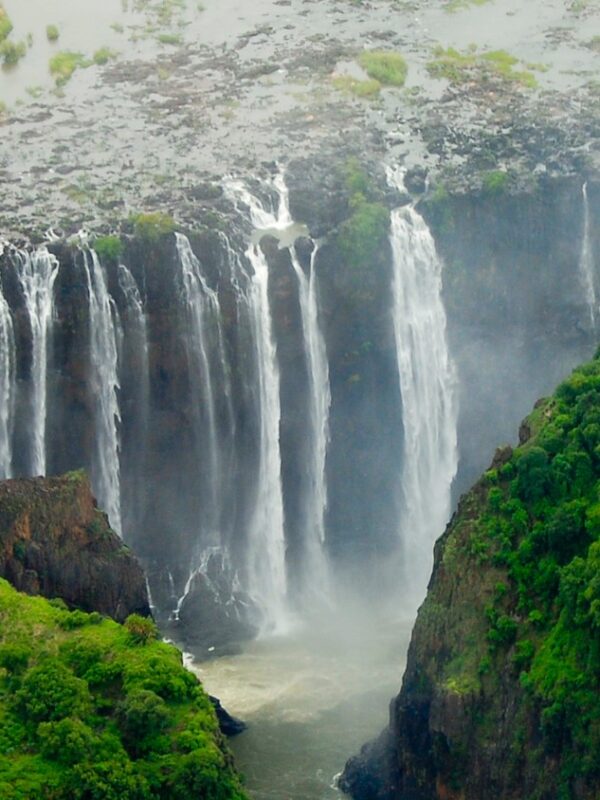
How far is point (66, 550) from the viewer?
60.5m

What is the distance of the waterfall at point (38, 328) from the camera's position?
223 feet

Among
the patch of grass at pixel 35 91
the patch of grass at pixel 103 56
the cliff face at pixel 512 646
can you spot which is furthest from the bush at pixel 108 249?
the patch of grass at pixel 103 56

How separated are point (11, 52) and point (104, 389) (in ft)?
61.6

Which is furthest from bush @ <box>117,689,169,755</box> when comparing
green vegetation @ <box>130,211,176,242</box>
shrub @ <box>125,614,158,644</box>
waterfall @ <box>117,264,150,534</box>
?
green vegetation @ <box>130,211,176,242</box>

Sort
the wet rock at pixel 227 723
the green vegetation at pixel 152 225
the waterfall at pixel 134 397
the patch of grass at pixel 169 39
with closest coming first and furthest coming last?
1. the wet rock at pixel 227 723
2. the waterfall at pixel 134 397
3. the green vegetation at pixel 152 225
4. the patch of grass at pixel 169 39

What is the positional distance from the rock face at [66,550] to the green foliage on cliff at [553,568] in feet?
27.6

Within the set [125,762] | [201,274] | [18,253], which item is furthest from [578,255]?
[125,762]

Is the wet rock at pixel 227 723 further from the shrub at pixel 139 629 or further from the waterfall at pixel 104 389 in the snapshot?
the waterfall at pixel 104 389

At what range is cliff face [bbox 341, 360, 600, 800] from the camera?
54094 mm

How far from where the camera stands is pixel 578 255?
74688mm

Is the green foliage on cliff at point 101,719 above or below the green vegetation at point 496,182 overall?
below

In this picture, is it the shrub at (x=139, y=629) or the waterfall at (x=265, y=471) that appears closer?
the shrub at (x=139, y=629)

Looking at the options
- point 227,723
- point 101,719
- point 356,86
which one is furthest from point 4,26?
point 101,719

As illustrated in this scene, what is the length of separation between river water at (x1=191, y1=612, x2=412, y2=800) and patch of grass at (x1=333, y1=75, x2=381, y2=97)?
19.3m
